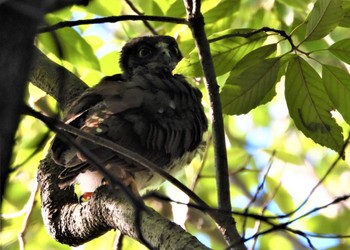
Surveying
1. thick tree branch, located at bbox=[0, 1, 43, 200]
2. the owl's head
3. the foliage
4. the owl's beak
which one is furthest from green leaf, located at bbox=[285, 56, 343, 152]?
the owl's beak

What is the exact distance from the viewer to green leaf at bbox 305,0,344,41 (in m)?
2.27

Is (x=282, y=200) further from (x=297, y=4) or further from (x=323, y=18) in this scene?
(x=323, y=18)

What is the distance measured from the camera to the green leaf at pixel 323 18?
227 cm

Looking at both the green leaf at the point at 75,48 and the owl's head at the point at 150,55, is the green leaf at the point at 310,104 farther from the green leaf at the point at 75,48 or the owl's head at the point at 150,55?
the owl's head at the point at 150,55

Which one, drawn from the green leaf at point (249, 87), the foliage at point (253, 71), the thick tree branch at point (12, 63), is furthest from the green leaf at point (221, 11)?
the thick tree branch at point (12, 63)

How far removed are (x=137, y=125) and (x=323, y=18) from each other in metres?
1.17

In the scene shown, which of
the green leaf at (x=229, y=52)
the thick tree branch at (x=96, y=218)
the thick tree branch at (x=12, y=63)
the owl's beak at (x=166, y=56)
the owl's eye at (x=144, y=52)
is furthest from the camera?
the owl's eye at (x=144, y=52)

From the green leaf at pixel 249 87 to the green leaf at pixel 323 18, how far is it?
153 millimetres

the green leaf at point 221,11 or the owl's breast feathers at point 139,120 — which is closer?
the owl's breast feathers at point 139,120

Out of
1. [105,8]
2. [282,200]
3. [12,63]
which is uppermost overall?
[282,200]

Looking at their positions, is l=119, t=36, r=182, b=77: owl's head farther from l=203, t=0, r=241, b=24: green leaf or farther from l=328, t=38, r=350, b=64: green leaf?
l=328, t=38, r=350, b=64: green leaf

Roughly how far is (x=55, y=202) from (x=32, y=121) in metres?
1.83

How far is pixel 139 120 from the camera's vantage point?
322 centimetres

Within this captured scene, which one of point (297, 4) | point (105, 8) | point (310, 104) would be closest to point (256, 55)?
point (310, 104)
